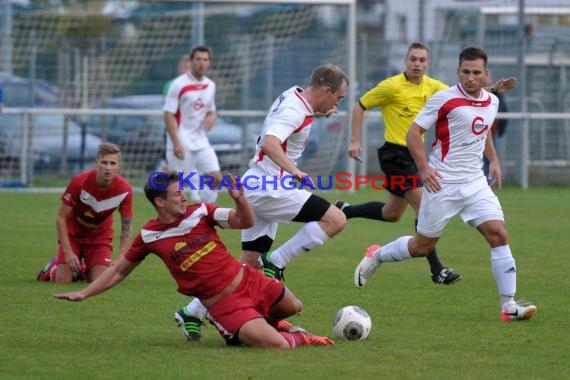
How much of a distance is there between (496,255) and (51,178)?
1399 centimetres

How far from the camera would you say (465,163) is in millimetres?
8797

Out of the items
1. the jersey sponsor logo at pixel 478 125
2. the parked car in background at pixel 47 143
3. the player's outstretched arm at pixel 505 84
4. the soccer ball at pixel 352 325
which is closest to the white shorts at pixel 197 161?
the parked car in background at pixel 47 143

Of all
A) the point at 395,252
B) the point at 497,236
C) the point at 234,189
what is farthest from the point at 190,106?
the point at 234,189

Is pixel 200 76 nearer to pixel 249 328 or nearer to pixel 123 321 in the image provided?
pixel 123 321

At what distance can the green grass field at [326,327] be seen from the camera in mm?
6621

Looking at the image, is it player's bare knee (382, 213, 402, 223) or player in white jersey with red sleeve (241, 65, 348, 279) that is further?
player's bare knee (382, 213, 402, 223)

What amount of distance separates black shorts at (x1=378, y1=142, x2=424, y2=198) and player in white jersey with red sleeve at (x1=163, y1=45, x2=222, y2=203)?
4.80 metres

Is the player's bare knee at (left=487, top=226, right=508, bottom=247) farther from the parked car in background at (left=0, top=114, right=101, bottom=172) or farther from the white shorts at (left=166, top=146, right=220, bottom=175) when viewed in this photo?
the parked car in background at (left=0, top=114, right=101, bottom=172)

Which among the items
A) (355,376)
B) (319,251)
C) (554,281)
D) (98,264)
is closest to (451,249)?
(319,251)

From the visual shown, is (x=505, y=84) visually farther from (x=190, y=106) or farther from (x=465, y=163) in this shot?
(x=190, y=106)

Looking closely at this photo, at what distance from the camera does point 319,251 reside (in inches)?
513

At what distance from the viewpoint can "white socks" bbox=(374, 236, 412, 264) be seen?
31.0ft

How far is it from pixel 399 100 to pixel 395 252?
244cm

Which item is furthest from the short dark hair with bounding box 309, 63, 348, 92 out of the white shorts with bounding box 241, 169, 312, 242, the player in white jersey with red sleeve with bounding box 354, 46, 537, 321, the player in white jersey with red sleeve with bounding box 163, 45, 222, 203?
the player in white jersey with red sleeve with bounding box 163, 45, 222, 203
